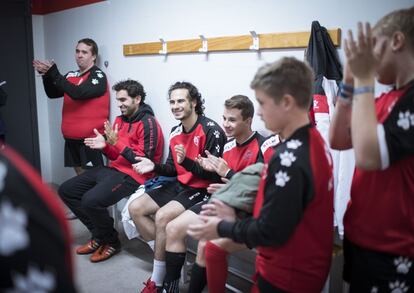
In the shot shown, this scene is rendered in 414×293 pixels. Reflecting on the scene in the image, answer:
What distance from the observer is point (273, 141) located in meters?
2.15

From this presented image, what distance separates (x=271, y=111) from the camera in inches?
46.3

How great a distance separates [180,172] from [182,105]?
440 millimetres

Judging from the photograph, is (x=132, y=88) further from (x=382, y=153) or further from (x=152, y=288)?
(x=382, y=153)

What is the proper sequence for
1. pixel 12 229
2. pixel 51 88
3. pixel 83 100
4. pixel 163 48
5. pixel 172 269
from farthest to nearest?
1. pixel 51 88
2. pixel 83 100
3. pixel 163 48
4. pixel 172 269
5. pixel 12 229

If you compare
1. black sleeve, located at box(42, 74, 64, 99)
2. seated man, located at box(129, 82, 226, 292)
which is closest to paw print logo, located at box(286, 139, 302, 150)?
seated man, located at box(129, 82, 226, 292)

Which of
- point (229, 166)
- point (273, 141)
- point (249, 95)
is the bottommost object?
point (229, 166)

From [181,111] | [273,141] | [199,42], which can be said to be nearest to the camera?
[273,141]

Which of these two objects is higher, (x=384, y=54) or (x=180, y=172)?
(x=384, y=54)

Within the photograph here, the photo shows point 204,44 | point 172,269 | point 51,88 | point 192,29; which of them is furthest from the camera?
point 51,88

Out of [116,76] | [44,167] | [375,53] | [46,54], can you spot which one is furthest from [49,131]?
[375,53]

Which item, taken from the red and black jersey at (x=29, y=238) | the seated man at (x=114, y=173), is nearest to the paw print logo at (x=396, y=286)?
the red and black jersey at (x=29, y=238)

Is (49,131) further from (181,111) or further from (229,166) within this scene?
(229,166)

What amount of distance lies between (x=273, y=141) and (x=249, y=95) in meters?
0.45

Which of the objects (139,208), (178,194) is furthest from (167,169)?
(139,208)
